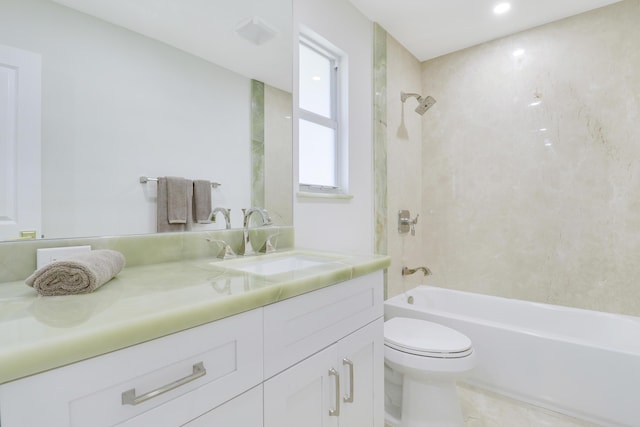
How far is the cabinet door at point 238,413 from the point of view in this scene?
61cm

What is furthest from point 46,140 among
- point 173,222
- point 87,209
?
point 173,222

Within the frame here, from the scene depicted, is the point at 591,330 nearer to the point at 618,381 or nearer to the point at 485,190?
the point at 618,381

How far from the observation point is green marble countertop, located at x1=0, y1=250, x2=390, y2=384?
42 centimetres

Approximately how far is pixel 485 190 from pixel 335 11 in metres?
1.73

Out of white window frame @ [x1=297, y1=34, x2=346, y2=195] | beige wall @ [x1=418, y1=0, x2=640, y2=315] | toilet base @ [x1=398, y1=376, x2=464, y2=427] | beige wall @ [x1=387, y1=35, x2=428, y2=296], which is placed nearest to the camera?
toilet base @ [x1=398, y1=376, x2=464, y2=427]

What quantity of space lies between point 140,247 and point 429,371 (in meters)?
1.33

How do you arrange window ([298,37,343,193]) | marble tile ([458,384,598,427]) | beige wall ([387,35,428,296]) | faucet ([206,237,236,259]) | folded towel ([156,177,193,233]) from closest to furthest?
folded towel ([156,177,193,233]) < faucet ([206,237,236,259]) < marble tile ([458,384,598,427]) < window ([298,37,343,193]) < beige wall ([387,35,428,296])

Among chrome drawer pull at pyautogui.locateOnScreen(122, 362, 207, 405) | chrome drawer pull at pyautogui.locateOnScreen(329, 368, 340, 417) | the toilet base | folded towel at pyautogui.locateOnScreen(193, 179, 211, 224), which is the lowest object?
the toilet base

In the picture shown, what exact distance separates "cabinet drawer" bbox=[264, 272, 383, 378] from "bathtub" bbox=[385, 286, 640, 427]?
108 centimetres

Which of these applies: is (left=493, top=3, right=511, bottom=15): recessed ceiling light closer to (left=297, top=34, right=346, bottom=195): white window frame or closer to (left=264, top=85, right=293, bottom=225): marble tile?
(left=297, top=34, right=346, bottom=195): white window frame

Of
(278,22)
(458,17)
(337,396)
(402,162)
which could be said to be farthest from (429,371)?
(458,17)

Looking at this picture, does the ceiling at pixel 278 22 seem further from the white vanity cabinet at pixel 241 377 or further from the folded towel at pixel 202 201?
the white vanity cabinet at pixel 241 377

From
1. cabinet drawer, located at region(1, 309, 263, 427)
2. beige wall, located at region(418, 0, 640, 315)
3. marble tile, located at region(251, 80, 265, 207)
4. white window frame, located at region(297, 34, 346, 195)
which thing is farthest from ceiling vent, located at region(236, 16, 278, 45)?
beige wall, located at region(418, 0, 640, 315)

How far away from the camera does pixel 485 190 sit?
2.41 metres
